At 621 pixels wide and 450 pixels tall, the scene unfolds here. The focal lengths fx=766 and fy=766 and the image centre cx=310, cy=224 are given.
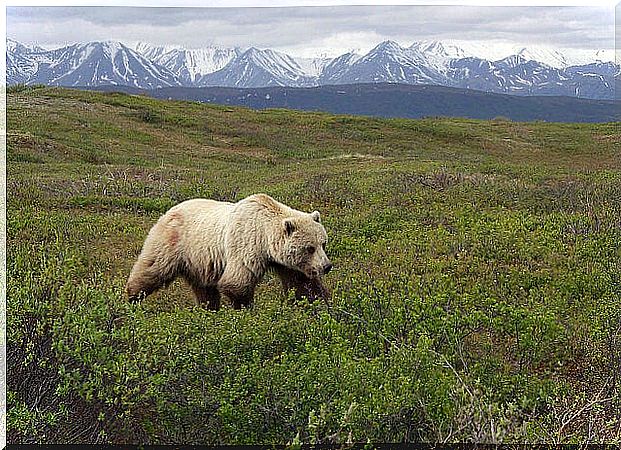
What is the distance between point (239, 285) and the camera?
673 centimetres

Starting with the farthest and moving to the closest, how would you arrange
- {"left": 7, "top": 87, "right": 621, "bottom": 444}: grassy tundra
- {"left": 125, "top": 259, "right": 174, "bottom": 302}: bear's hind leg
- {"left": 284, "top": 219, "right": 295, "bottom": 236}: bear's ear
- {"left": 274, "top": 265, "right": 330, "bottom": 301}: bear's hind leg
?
{"left": 125, "top": 259, "right": 174, "bottom": 302}: bear's hind leg → {"left": 274, "top": 265, "right": 330, "bottom": 301}: bear's hind leg → {"left": 284, "top": 219, "right": 295, "bottom": 236}: bear's ear → {"left": 7, "top": 87, "right": 621, "bottom": 444}: grassy tundra

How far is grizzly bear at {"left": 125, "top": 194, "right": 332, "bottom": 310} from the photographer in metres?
6.74

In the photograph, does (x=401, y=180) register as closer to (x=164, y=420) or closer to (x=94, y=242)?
(x=94, y=242)

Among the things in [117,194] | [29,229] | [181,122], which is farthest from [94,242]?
[181,122]

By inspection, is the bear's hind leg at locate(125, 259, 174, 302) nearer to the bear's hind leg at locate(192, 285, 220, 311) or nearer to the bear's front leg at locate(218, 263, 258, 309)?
the bear's hind leg at locate(192, 285, 220, 311)

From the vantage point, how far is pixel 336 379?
4203 millimetres

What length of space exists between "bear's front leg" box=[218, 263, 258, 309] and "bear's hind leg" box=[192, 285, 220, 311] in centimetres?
59

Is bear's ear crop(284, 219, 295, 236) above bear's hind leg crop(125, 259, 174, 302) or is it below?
above

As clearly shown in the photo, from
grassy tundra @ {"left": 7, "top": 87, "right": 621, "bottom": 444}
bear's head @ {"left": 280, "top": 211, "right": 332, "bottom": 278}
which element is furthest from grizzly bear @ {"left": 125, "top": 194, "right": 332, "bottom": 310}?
grassy tundra @ {"left": 7, "top": 87, "right": 621, "bottom": 444}

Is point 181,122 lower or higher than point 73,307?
lower

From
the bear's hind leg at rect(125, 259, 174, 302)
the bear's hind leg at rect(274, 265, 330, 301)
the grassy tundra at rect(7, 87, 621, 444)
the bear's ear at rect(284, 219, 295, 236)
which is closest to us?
the grassy tundra at rect(7, 87, 621, 444)

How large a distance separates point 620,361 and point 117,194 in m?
11.8

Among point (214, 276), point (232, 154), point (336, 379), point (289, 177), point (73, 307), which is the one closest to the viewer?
point (336, 379)

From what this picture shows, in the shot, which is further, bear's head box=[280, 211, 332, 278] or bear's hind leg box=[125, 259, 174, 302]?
bear's hind leg box=[125, 259, 174, 302]
